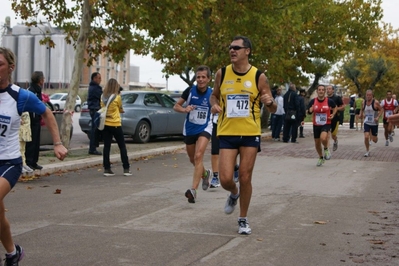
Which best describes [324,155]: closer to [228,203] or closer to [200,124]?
[200,124]

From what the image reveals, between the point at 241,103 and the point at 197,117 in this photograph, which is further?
the point at 197,117

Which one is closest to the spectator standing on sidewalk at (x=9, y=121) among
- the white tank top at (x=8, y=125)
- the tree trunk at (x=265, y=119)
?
the white tank top at (x=8, y=125)

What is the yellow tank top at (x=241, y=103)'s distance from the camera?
8.05m

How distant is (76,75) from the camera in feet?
58.4

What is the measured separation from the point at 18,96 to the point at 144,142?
1713cm

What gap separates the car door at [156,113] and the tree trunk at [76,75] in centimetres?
564

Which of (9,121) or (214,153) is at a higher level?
(9,121)

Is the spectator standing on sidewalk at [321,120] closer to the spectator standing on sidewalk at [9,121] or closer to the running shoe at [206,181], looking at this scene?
the running shoe at [206,181]

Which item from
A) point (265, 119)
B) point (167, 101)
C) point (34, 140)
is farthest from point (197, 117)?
point (265, 119)

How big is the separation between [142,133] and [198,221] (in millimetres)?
14250

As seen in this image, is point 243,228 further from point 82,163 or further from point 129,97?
point 129,97

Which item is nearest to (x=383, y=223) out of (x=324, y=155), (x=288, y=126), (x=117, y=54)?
(x=324, y=155)

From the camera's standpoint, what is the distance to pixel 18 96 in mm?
5848

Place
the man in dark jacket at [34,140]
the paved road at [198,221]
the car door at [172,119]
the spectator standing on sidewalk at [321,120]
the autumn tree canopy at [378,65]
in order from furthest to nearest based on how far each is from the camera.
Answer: the autumn tree canopy at [378,65] → the car door at [172,119] → the spectator standing on sidewalk at [321,120] → the man in dark jacket at [34,140] → the paved road at [198,221]
